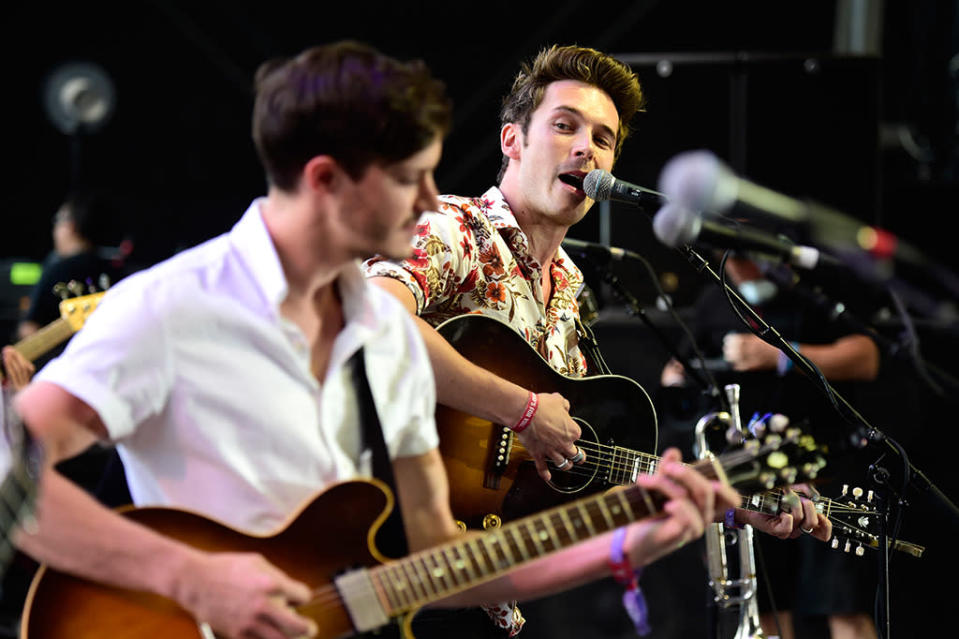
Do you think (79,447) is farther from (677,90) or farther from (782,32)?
(782,32)

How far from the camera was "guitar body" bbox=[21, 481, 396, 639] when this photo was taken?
1586 millimetres

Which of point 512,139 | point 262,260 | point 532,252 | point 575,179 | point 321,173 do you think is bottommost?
point 262,260

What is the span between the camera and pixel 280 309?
5.67 ft

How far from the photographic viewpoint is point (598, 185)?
256cm

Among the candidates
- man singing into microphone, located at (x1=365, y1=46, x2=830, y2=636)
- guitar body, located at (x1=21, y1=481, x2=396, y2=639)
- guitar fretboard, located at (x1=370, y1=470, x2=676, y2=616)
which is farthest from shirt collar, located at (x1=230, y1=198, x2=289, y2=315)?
man singing into microphone, located at (x1=365, y1=46, x2=830, y2=636)

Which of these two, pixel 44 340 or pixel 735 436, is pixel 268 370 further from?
pixel 44 340

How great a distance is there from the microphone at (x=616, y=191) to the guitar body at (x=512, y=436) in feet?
1.33

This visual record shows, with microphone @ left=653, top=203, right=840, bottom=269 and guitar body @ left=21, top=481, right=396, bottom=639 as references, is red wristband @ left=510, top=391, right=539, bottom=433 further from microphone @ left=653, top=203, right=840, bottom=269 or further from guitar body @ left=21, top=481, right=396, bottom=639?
guitar body @ left=21, top=481, right=396, bottom=639

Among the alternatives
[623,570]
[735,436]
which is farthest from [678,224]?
[623,570]

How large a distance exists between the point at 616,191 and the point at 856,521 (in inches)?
43.3

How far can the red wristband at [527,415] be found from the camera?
244cm

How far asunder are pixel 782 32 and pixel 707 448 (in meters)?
4.24

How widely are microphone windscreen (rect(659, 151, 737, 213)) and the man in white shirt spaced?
449mm

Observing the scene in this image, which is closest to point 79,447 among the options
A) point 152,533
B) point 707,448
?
point 152,533
